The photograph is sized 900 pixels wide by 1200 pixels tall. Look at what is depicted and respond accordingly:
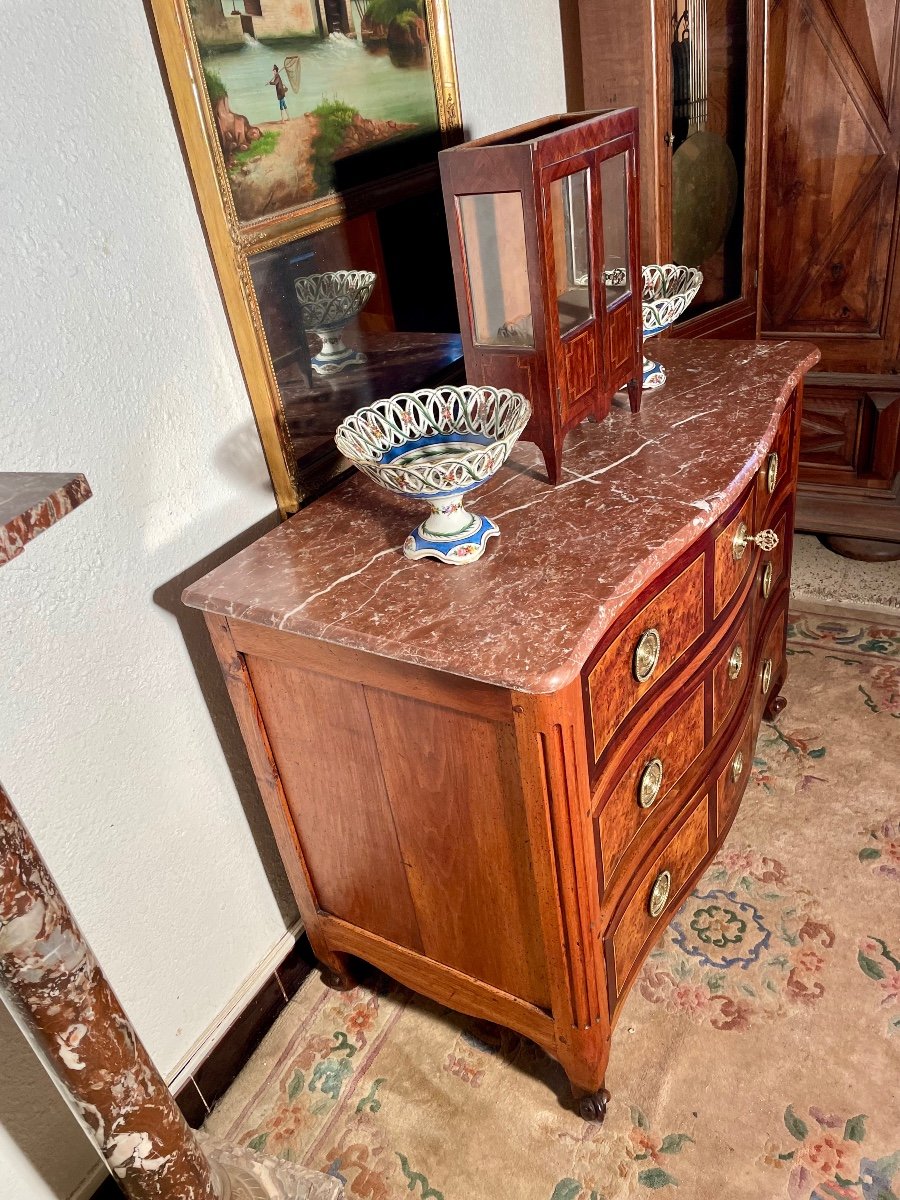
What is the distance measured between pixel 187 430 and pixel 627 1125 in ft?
4.49

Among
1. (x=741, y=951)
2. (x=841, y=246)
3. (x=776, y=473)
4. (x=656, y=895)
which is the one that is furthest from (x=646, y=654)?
(x=841, y=246)

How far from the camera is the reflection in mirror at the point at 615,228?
151 cm

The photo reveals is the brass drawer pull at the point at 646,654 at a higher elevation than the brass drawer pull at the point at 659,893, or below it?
higher

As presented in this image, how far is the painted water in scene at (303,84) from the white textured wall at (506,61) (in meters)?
0.18

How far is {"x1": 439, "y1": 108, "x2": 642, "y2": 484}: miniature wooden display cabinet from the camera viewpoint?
133 cm

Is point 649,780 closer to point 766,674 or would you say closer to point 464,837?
point 464,837

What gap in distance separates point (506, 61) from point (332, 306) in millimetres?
805

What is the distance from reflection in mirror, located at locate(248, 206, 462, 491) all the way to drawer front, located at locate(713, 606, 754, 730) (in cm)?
79

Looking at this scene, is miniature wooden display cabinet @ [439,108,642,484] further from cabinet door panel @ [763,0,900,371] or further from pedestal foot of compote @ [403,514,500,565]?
cabinet door panel @ [763,0,900,371]

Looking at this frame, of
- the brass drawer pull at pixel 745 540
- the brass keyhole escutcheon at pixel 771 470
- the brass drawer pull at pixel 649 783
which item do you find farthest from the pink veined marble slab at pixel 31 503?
the brass keyhole escutcheon at pixel 771 470

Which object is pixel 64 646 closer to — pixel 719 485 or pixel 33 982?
pixel 33 982

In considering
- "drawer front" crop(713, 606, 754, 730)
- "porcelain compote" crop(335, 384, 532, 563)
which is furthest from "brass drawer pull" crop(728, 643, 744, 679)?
"porcelain compote" crop(335, 384, 532, 563)

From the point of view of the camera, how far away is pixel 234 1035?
171 cm

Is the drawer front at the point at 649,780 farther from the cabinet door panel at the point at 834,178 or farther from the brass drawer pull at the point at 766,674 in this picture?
the cabinet door panel at the point at 834,178
